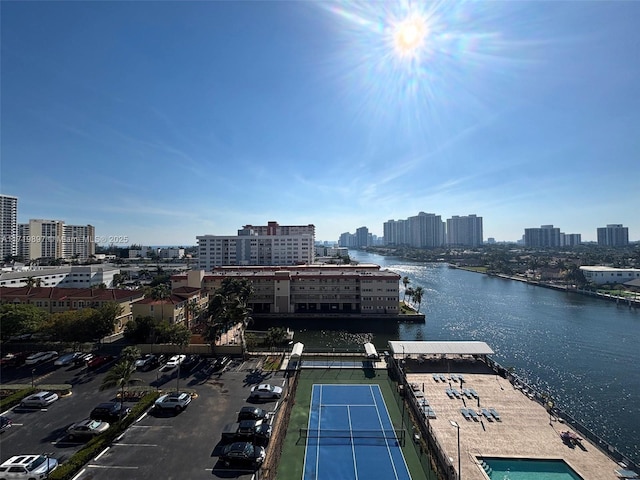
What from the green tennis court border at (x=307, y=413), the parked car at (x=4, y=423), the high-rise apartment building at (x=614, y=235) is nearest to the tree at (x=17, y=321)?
the parked car at (x=4, y=423)

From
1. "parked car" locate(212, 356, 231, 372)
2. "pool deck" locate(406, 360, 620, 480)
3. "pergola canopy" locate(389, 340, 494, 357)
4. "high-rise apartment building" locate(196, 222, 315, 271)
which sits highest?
"high-rise apartment building" locate(196, 222, 315, 271)

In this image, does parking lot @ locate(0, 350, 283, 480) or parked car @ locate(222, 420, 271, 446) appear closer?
parking lot @ locate(0, 350, 283, 480)

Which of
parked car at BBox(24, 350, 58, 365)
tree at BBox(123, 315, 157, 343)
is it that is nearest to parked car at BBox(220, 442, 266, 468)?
tree at BBox(123, 315, 157, 343)

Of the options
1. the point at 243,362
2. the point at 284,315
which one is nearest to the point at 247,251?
the point at 284,315

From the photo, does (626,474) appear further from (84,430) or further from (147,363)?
(147,363)

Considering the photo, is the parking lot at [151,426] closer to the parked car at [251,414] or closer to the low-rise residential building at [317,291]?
the parked car at [251,414]

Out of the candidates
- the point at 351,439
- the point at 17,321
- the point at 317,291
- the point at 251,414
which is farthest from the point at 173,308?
the point at 351,439

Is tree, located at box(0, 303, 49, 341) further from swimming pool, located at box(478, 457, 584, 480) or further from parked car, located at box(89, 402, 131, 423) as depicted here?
swimming pool, located at box(478, 457, 584, 480)
